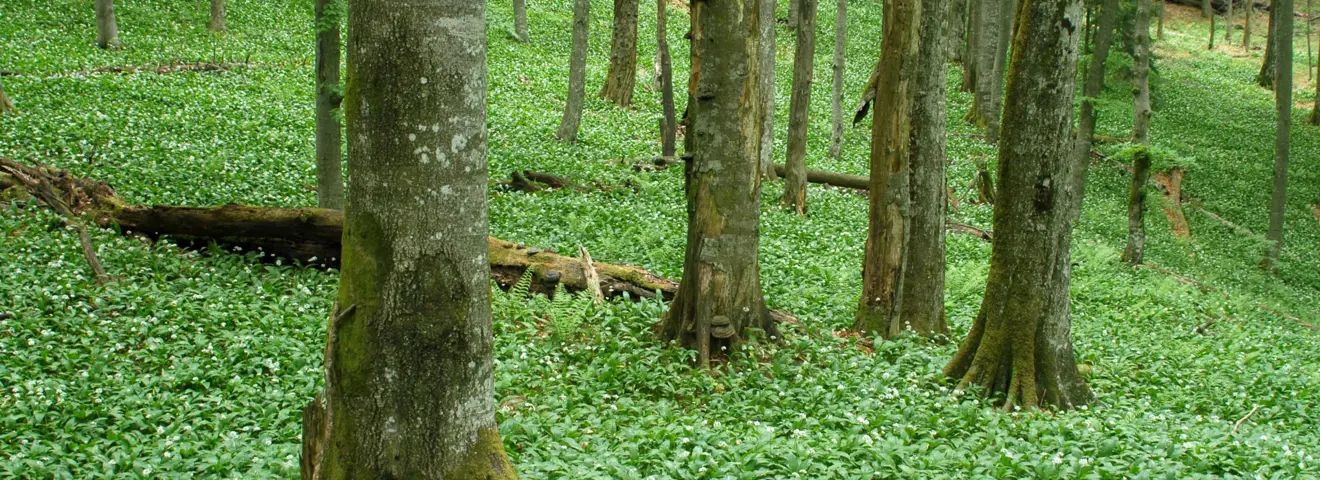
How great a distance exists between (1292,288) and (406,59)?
70.6 feet

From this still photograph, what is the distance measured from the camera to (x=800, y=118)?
1585 cm

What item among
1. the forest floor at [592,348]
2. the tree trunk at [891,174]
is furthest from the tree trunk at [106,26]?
the tree trunk at [891,174]

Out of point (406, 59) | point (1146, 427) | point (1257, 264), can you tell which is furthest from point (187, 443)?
point (1257, 264)

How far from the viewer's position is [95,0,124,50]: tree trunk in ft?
69.4

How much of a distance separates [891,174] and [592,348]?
352 cm

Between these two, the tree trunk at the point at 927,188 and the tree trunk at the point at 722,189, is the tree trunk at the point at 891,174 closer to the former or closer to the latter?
the tree trunk at the point at 927,188

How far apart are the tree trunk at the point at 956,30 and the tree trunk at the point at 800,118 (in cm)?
2066

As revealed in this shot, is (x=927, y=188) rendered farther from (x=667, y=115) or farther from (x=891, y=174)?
(x=667, y=115)

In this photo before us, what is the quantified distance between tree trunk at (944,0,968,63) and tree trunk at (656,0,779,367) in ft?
96.5

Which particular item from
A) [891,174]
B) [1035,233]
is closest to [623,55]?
[891,174]

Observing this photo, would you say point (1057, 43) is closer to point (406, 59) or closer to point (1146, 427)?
point (1146, 427)

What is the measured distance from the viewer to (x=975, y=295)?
39.7ft

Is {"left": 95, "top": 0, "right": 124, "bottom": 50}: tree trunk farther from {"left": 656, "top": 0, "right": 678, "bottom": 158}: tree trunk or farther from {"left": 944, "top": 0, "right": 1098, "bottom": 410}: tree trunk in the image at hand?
{"left": 944, "top": 0, "right": 1098, "bottom": 410}: tree trunk

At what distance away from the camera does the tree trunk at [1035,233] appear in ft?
23.7
